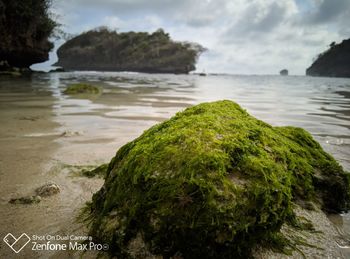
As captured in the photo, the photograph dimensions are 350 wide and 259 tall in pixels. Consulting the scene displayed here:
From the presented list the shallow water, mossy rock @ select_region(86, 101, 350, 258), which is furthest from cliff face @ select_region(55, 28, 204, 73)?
mossy rock @ select_region(86, 101, 350, 258)

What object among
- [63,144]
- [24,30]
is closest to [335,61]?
[24,30]

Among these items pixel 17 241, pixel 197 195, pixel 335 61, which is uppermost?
pixel 335 61

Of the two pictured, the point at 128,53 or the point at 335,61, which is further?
the point at 335,61

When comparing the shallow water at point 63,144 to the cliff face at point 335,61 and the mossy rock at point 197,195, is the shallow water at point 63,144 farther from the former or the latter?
the cliff face at point 335,61

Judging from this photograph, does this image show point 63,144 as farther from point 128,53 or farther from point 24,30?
point 128,53

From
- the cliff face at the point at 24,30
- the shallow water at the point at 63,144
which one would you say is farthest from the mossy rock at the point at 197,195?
the cliff face at the point at 24,30

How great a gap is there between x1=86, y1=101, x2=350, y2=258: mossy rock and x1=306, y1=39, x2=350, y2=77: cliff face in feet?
452

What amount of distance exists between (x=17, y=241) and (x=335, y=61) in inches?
5958

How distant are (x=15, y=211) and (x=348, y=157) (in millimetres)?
4651

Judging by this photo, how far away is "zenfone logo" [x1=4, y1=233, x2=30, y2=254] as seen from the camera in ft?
6.49

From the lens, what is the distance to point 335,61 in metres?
129

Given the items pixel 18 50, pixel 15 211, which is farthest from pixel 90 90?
pixel 18 50

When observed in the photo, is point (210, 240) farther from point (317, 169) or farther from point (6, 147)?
point (6, 147)

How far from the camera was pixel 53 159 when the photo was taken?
3.90 metres
